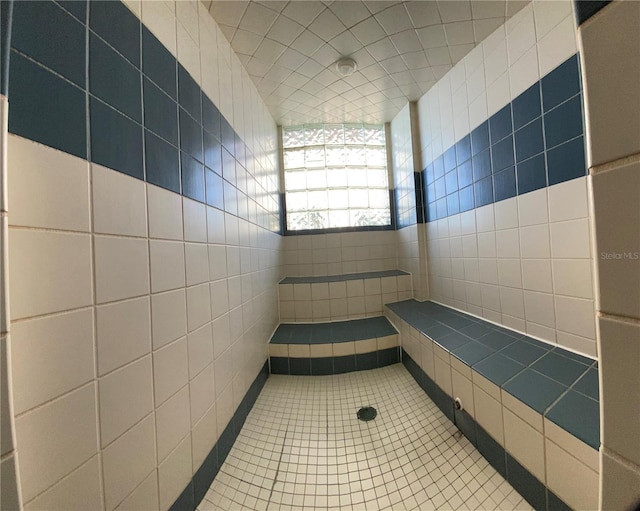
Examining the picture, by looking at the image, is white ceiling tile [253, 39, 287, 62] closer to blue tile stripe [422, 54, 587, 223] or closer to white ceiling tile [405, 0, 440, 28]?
white ceiling tile [405, 0, 440, 28]

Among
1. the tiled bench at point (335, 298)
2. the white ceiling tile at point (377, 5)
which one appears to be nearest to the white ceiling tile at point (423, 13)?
the white ceiling tile at point (377, 5)

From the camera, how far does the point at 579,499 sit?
609 mm

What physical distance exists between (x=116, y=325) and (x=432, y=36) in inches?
84.4

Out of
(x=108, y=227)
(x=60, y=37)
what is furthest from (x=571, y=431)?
(x=60, y=37)

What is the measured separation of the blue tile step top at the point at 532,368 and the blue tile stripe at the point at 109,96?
1429 millimetres

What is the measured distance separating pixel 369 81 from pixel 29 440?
7.76 feet

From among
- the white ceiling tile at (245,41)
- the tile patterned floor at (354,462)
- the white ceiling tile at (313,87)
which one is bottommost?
the tile patterned floor at (354,462)

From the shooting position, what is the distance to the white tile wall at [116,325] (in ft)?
1.32

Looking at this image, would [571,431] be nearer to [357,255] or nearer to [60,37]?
[60,37]

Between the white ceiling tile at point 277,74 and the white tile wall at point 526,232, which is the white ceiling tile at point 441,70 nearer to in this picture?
the white tile wall at point 526,232

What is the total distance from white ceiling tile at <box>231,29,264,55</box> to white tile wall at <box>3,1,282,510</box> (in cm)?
20

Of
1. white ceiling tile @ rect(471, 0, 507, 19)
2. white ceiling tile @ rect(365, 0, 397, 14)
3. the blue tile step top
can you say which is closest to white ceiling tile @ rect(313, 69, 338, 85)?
white ceiling tile @ rect(365, 0, 397, 14)

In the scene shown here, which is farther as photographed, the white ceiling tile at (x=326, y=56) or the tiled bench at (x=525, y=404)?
the white ceiling tile at (x=326, y=56)

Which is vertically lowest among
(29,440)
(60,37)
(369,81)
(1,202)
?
(29,440)
